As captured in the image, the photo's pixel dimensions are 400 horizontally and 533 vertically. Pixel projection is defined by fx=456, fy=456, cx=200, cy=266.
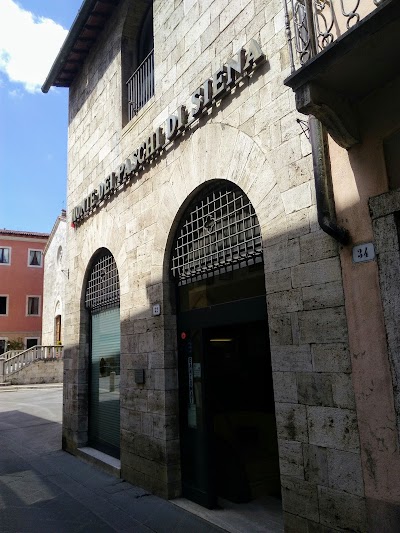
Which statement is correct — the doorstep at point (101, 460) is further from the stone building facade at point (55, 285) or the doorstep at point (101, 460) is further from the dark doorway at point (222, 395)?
the stone building facade at point (55, 285)

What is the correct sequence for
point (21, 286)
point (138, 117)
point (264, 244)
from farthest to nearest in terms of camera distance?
1. point (21, 286)
2. point (138, 117)
3. point (264, 244)

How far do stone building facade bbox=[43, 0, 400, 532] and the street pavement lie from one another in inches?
12.9

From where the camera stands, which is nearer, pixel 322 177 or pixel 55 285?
pixel 322 177

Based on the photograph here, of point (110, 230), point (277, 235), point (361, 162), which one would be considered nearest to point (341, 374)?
point (277, 235)

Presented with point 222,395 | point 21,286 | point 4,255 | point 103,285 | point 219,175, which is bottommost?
point 222,395

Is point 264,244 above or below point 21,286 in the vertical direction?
below

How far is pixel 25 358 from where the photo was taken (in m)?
23.5

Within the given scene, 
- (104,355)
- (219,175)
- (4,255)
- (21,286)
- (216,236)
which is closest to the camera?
(219,175)

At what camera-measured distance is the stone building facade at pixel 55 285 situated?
2801 cm

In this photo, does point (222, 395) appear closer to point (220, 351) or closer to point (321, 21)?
point (220, 351)

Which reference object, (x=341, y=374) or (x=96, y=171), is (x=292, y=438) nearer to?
(x=341, y=374)

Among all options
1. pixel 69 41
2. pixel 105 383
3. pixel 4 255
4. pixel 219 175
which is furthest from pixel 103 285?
pixel 4 255

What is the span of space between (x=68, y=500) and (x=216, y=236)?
3.73 m

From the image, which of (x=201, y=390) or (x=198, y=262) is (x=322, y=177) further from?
(x=201, y=390)
